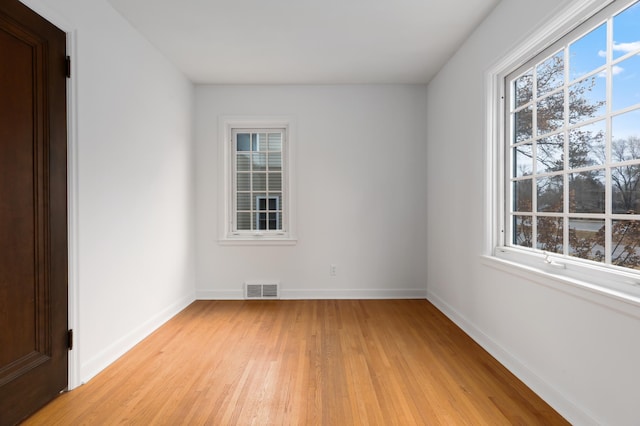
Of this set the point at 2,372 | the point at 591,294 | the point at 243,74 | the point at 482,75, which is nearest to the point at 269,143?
the point at 243,74

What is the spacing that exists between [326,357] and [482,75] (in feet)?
8.63

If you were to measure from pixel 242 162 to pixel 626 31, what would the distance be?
3871 mm

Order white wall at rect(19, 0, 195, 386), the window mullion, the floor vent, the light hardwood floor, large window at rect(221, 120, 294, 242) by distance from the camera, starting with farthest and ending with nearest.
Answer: large window at rect(221, 120, 294, 242), the floor vent, white wall at rect(19, 0, 195, 386), the light hardwood floor, the window mullion

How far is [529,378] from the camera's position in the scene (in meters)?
2.31

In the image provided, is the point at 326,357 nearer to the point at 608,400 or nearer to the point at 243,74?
the point at 608,400

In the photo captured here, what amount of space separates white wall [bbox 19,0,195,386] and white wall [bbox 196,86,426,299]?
0.54m

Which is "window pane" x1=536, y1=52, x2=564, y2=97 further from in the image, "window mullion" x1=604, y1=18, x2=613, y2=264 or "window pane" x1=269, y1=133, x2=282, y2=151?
"window pane" x1=269, y1=133, x2=282, y2=151

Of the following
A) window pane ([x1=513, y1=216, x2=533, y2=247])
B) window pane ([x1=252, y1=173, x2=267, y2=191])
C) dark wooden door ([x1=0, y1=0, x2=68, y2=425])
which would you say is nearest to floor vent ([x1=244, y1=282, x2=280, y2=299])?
window pane ([x1=252, y1=173, x2=267, y2=191])

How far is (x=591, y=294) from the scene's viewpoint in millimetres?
1807

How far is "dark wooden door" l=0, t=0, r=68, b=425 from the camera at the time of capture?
1857 millimetres

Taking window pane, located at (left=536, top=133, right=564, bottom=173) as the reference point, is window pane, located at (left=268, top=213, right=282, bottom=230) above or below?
below

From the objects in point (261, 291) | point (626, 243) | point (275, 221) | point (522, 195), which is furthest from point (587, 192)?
point (261, 291)

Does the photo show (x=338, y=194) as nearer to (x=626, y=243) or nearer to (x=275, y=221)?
(x=275, y=221)

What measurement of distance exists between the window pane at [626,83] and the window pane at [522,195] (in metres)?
0.85
